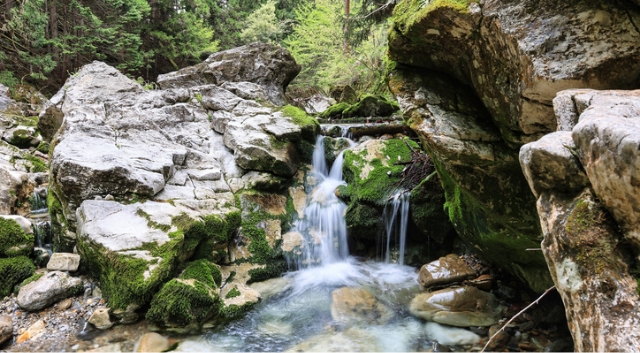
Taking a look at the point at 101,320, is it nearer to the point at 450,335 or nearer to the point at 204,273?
the point at 204,273

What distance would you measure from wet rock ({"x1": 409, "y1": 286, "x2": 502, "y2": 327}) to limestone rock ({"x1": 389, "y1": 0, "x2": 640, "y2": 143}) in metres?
2.85

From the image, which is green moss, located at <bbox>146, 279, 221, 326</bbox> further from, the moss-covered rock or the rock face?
the rock face

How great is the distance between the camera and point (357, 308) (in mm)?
5773

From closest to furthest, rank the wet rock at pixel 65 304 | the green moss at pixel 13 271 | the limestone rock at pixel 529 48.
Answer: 1. the limestone rock at pixel 529 48
2. the wet rock at pixel 65 304
3. the green moss at pixel 13 271

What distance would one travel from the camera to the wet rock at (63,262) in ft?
19.2

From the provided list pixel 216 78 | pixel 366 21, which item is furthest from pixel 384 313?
pixel 216 78

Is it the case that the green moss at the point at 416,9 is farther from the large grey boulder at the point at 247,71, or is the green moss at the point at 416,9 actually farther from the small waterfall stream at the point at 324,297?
the large grey boulder at the point at 247,71

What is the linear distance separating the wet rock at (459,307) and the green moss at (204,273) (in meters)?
3.41

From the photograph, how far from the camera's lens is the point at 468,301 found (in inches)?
212

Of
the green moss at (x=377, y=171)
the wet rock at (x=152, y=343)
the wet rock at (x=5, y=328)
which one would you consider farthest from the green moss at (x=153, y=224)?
the green moss at (x=377, y=171)

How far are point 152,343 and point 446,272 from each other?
15.8 feet

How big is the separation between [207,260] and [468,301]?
4.60 metres

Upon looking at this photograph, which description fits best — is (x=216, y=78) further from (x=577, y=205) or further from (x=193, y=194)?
(x=577, y=205)

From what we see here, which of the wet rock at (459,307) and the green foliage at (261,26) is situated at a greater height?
the green foliage at (261,26)
